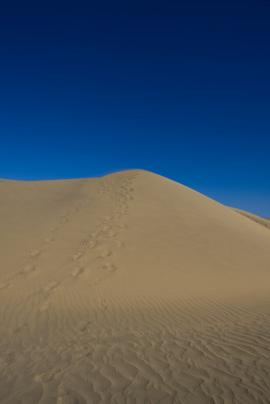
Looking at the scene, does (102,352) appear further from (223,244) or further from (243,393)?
(223,244)

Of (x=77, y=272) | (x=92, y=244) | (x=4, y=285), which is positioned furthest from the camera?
(x=92, y=244)

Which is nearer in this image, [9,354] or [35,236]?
[9,354]

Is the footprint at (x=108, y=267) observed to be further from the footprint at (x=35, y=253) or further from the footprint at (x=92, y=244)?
the footprint at (x=35, y=253)

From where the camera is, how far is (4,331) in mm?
7680

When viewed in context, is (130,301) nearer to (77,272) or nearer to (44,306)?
(44,306)

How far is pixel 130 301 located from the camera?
1016 centimetres

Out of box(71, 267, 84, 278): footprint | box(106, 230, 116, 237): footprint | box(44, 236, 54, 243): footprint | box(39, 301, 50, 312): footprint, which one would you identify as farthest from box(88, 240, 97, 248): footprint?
box(39, 301, 50, 312): footprint

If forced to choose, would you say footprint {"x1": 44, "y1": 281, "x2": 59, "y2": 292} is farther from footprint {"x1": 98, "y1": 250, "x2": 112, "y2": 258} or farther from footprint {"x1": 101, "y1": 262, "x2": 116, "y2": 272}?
footprint {"x1": 98, "y1": 250, "x2": 112, "y2": 258}

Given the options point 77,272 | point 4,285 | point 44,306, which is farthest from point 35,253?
point 44,306

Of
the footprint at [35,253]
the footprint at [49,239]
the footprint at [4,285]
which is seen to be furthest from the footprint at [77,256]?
the footprint at [4,285]

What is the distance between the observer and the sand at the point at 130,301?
4.64 meters

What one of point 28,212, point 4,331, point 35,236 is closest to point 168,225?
point 35,236

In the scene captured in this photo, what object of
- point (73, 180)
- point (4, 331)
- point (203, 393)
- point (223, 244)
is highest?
point (73, 180)

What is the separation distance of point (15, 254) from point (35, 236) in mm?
2223
